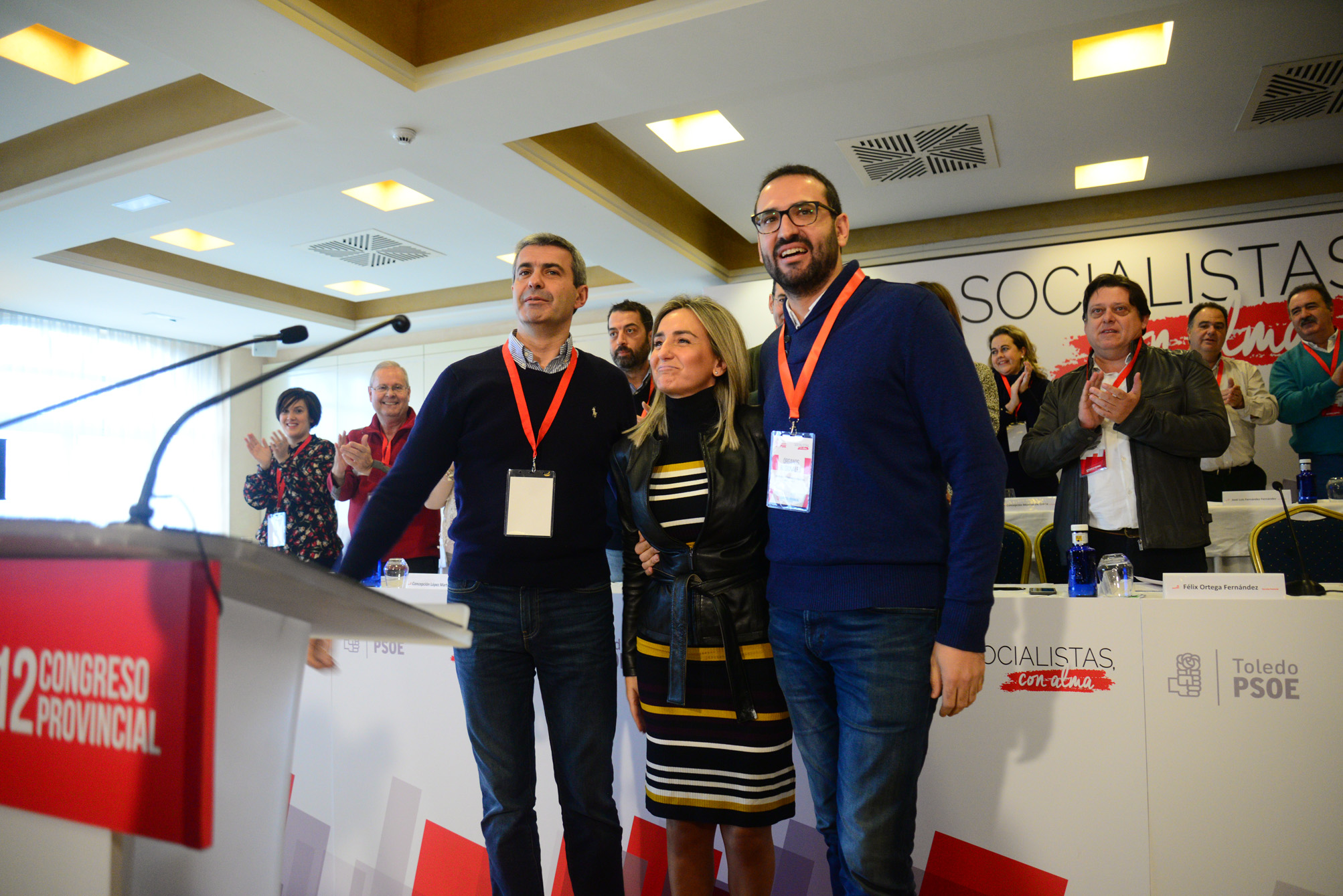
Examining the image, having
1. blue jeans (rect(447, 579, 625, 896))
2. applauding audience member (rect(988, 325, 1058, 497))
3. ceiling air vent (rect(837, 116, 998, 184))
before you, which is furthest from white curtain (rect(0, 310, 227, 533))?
blue jeans (rect(447, 579, 625, 896))

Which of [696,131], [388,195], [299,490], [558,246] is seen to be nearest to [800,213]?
[558,246]

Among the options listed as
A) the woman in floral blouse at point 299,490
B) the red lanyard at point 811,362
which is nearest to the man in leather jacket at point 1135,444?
the red lanyard at point 811,362

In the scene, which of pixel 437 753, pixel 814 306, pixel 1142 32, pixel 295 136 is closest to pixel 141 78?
pixel 295 136

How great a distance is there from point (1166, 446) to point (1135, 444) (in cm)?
11

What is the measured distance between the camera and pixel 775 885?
1.98m

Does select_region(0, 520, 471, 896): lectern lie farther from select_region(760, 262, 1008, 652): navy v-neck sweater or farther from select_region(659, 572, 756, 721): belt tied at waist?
select_region(659, 572, 756, 721): belt tied at waist

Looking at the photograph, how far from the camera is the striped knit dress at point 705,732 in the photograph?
5.42ft

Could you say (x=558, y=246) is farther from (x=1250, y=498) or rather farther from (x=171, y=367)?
(x=1250, y=498)

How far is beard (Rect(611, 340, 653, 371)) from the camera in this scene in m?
3.55

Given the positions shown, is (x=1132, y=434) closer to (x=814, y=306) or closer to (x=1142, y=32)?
(x=814, y=306)

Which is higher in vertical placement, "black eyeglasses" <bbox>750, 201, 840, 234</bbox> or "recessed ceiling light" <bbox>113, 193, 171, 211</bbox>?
"recessed ceiling light" <bbox>113, 193, 171, 211</bbox>

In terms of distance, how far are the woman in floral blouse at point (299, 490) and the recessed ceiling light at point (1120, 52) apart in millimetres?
4246

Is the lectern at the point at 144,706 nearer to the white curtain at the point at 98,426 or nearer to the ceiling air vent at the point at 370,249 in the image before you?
the ceiling air vent at the point at 370,249

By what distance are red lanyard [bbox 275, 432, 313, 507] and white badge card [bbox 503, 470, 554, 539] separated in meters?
2.56
